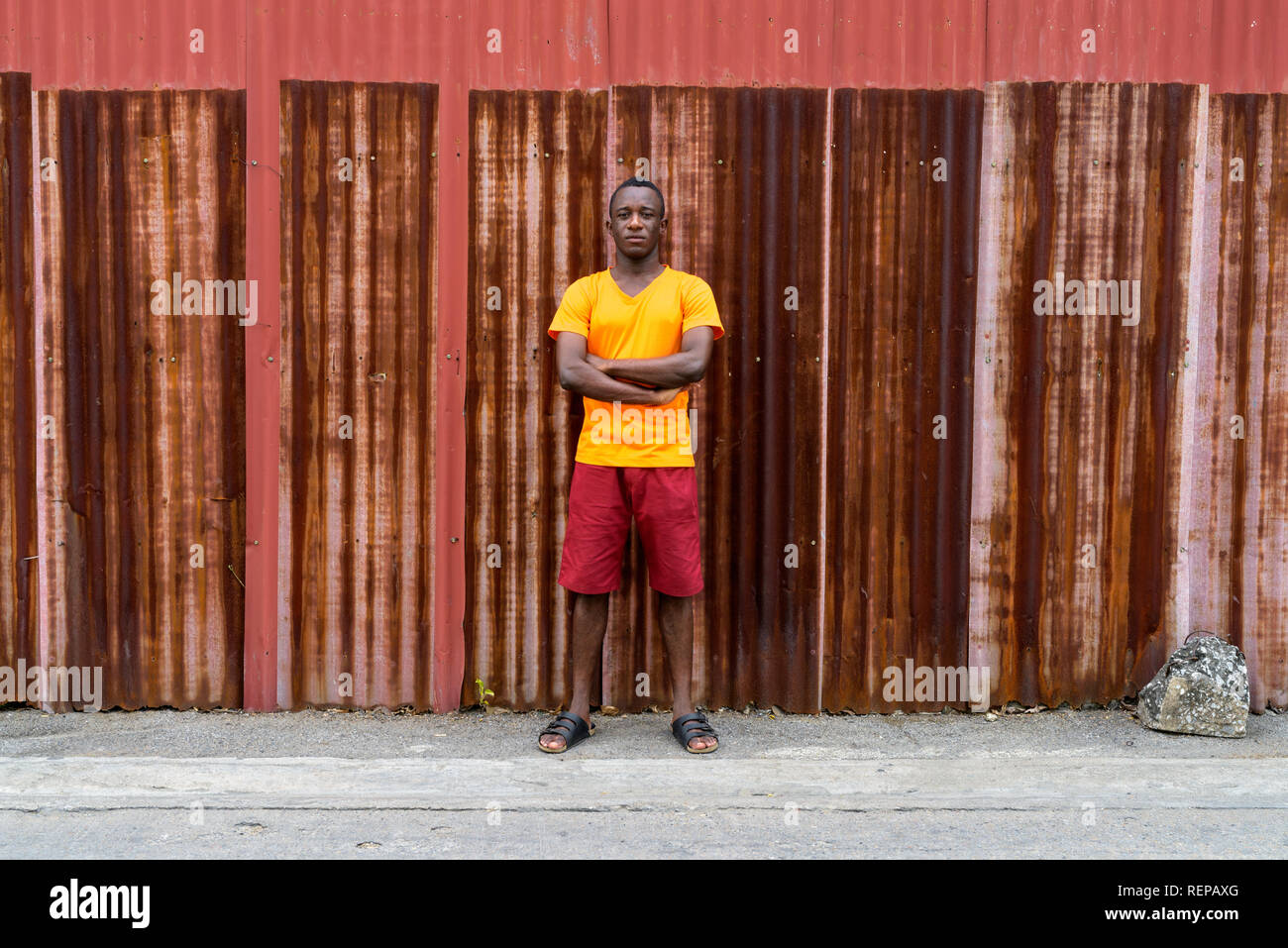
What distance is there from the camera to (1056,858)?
10.5ft

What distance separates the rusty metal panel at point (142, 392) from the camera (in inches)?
179

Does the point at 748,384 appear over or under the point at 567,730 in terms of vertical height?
over

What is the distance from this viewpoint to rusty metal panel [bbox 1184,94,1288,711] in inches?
180

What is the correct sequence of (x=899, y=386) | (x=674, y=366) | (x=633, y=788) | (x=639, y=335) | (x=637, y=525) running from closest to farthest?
(x=633, y=788) → (x=674, y=366) → (x=639, y=335) → (x=637, y=525) → (x=899, y=386)

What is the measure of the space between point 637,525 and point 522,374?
85 cm

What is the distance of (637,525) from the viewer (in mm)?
4285

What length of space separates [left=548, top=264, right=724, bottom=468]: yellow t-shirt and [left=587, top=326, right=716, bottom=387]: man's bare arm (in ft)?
0.25

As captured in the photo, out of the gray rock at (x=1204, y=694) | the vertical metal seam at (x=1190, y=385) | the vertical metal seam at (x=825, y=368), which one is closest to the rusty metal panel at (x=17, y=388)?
the vertical metal seam at (x=825, y=368)

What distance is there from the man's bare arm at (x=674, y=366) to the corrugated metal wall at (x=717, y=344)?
50 centimetres

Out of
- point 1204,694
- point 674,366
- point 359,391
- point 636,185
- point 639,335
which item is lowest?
point 1204,694

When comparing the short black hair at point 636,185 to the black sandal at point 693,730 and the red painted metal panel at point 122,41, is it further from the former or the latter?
the black sandal at point 693,730

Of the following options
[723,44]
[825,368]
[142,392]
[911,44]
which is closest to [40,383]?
[142,392]

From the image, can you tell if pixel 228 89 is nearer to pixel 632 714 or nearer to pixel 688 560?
pixel 688 560

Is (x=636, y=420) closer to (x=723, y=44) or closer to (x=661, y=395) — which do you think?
(x=661, y=395)
